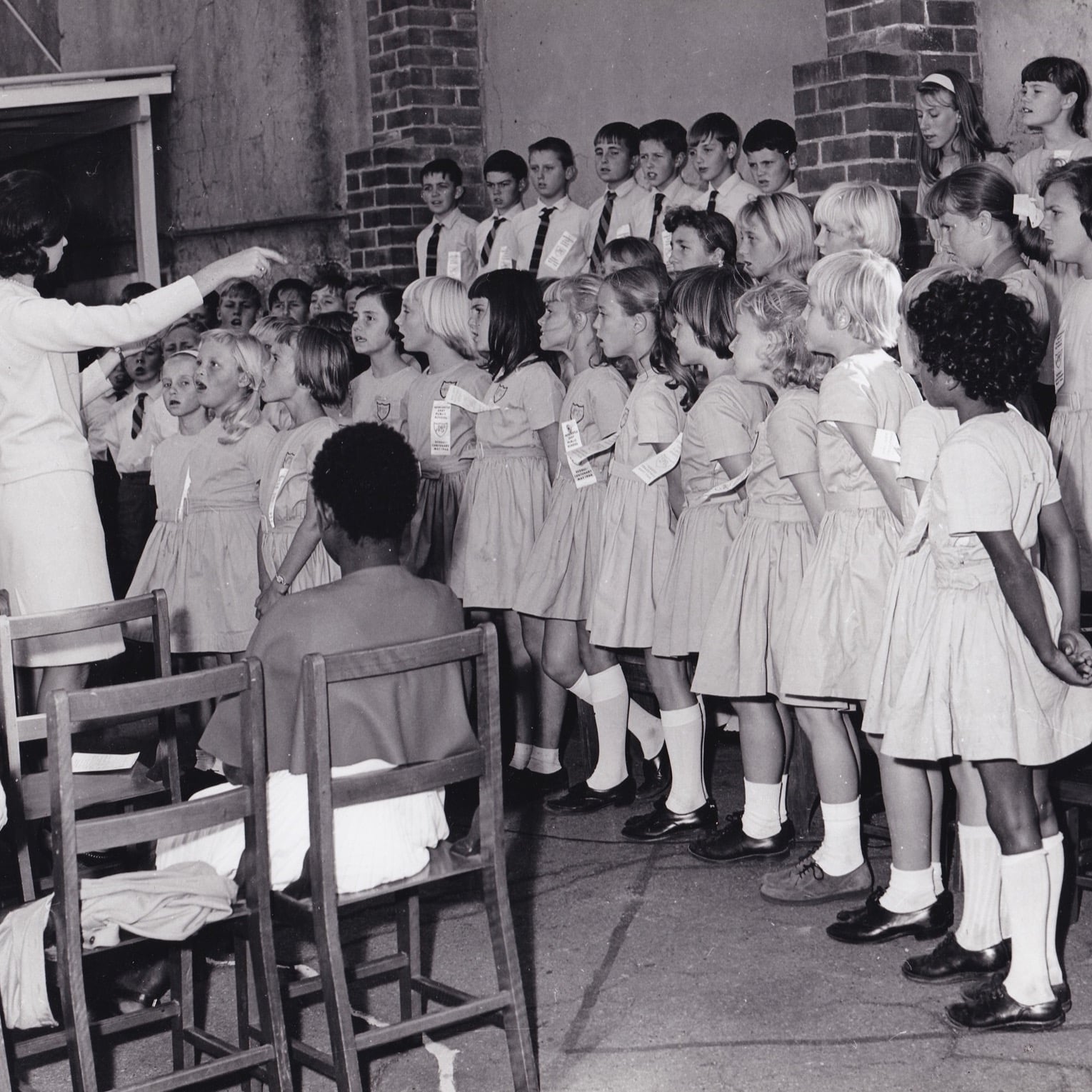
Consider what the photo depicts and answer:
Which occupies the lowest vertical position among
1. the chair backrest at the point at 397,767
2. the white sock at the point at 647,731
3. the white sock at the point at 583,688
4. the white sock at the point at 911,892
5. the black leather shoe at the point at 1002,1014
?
the black leather shoe at the point at 1002,1014

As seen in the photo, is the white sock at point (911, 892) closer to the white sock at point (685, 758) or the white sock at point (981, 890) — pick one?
the white sock at point (981, 890)

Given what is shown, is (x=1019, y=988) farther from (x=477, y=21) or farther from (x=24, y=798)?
(x=477, y=21)

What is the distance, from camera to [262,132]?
10.7m

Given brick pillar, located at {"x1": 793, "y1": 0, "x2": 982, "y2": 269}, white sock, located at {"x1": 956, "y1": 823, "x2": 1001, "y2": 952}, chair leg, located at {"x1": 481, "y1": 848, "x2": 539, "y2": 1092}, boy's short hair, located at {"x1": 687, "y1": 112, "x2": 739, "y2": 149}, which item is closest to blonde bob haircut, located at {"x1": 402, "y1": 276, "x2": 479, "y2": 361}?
brick pillar, located at {"x1": 793, "y1": 0, "x2": 982, "y2": 269}

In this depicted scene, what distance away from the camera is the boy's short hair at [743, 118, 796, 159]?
6832mm

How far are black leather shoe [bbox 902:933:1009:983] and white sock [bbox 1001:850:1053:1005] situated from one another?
0.79ft

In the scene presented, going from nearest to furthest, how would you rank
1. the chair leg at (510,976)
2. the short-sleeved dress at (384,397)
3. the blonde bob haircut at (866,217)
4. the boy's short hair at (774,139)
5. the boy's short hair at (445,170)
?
the chair leg at (510,976), the blonde bob haircut at (866,217), the short-sleeved dress at (384,397), the boy's short hair at (774,139), the boy's short hair at (445,170)

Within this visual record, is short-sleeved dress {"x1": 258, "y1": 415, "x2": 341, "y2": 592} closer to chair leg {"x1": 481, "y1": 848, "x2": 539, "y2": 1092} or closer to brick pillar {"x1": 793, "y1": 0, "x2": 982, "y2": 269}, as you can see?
chair leg {"x1": 481, "y1": 848, "x2": 539, "y2": 1092}

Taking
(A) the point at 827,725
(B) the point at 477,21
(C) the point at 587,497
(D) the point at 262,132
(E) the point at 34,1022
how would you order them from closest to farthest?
(E) the point at 34,1022 → (A) the point at 827,725 → (C) the point at 587,497 → (B) the point at 477,21 → (D) the point at 262,132

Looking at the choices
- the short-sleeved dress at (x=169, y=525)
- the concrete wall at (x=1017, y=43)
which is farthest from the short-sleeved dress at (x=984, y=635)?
the concrete wall at (x=1017, y=43)

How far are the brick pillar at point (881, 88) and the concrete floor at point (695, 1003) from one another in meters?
3.07

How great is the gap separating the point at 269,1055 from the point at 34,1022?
42 centimetres

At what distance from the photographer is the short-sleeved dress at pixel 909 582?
3490mm

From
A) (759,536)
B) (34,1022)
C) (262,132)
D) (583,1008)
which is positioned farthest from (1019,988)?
(262,132)
